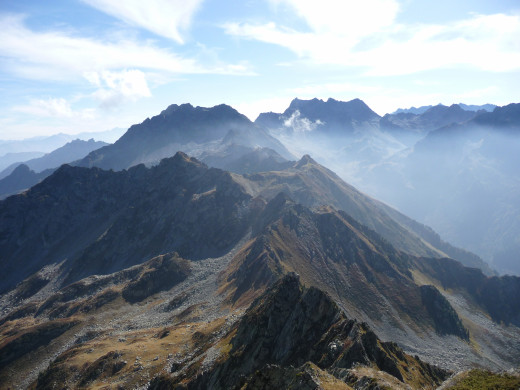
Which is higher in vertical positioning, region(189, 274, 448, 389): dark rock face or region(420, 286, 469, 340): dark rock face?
region(189, 274, 448, 389): dark rock face

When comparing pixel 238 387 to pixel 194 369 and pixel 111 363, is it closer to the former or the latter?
pixel 194 369

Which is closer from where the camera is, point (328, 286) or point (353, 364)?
point (353, 364)

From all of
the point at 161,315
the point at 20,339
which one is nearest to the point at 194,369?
the point at 161,315

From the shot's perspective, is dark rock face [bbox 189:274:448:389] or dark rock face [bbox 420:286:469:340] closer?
dark rock face [bbox 189:274:448:389]

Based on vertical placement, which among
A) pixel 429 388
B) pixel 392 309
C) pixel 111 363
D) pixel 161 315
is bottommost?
pixel 392 309

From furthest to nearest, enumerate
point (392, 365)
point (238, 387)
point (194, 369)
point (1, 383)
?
point (1, 383) < point (194, 369) < point (392, 365) < point (238, 387)
